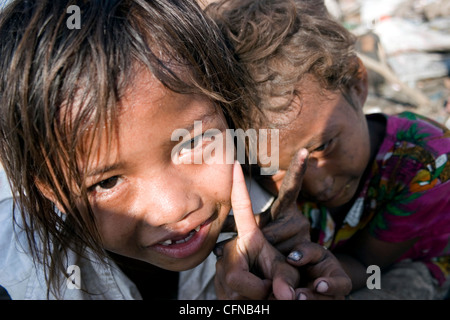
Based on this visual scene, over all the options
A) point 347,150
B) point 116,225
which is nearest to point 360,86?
point 347,150

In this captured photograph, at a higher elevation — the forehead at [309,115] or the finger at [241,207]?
the forehead at [309,115]

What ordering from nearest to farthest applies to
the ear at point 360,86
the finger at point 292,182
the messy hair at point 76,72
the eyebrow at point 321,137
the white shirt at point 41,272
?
1. the messy hair at point 76,72
2. the finger at point 292,182
3. the eyebrow at point 321,137
4. the white shirt at point 41,272
5. the ear at point 360,86

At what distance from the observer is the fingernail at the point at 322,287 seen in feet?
3.84

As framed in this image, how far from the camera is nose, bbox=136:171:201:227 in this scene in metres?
1.19

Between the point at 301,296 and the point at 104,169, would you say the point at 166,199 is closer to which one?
the point at 104,169

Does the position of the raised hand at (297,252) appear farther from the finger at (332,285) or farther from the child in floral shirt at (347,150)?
the child in floral shirt at (347,150)

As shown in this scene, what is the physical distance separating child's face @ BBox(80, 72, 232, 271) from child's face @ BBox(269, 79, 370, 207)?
1.02 ft

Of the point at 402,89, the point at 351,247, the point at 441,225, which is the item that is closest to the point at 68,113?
the point at 351,247

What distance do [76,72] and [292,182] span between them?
70 centimetres

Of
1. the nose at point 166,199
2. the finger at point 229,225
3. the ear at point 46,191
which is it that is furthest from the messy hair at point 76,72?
the finger at point 229,225

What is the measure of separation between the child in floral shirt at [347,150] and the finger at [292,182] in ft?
0.70

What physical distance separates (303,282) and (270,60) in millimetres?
752

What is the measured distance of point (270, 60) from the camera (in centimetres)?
152
